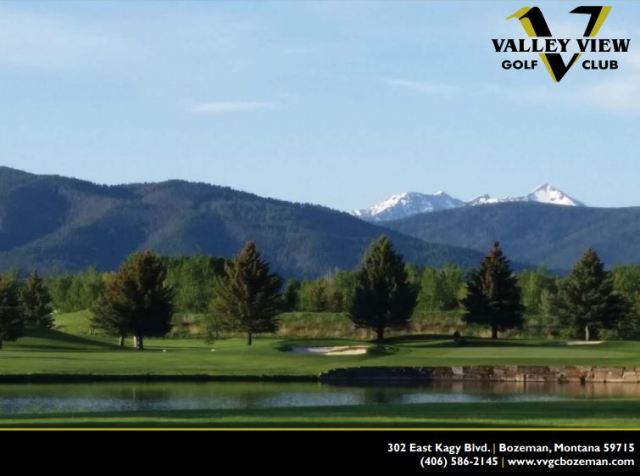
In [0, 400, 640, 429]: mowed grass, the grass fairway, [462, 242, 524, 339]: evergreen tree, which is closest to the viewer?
[0, 400, 640, 429]: mowed grass

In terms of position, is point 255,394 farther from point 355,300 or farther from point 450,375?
point 355,300

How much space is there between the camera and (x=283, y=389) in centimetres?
5103

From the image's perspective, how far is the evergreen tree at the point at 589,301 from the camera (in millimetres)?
88000

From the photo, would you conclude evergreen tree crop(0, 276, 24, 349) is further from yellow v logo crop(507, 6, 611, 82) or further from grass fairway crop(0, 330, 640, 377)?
yellow v logo crop(507, 6, 611, 82)

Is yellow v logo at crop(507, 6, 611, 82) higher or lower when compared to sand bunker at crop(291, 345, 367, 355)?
higher

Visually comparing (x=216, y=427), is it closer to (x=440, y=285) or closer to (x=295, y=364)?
(x=295, y=364)

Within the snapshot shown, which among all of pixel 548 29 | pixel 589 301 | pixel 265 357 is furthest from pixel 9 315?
pixel 548 29

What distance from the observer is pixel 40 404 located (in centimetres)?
4134

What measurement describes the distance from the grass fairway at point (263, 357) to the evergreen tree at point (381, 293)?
4.90m

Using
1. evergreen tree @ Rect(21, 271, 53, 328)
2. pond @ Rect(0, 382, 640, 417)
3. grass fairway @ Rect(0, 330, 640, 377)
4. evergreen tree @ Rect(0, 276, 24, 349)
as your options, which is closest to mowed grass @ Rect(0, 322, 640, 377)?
grass fairway @ Rect(0, 330, 640, 377)

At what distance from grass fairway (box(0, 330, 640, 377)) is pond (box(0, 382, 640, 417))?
13.6ft

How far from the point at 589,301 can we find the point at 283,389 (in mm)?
42458

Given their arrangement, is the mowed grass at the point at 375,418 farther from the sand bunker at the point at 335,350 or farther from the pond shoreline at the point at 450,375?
the sand bunker at the point at 335,350

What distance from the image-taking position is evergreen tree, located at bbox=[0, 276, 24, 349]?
7077cm
